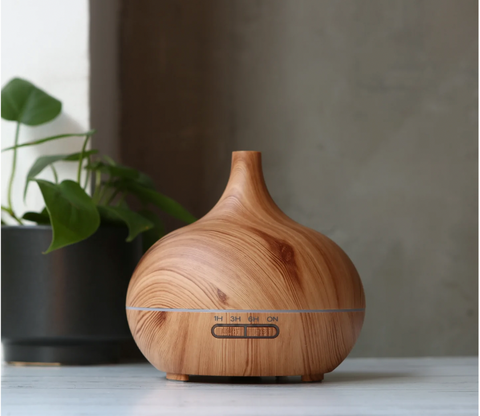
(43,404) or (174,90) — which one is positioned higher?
(174,90)

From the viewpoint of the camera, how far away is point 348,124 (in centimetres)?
120

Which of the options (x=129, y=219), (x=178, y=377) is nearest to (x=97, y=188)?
(x=129, y=219)

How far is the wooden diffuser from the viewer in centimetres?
67

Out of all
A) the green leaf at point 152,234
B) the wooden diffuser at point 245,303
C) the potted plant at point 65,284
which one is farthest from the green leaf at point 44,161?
the wooden diffuser at point 245,303

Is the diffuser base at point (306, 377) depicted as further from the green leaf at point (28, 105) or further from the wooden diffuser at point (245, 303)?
the green leaf at point (28, 105)

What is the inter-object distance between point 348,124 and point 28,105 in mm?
554

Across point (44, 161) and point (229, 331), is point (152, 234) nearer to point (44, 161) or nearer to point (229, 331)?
point (44, 161)

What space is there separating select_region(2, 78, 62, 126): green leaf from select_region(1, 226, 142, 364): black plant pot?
17 centimetres

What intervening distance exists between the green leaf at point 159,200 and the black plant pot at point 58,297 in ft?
0.23

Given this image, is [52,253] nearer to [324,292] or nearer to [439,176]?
[324,292]

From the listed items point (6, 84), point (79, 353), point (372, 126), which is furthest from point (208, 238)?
point (372, 126)

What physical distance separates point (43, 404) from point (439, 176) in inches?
32.6

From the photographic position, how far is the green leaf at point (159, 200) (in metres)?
0.97

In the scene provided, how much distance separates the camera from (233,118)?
1.20 meters
